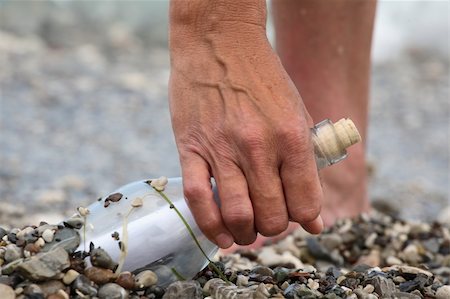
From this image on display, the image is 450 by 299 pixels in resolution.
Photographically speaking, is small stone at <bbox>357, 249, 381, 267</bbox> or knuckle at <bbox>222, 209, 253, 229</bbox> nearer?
knuckle at <bbox>222, 209, 253, 229</bbox>

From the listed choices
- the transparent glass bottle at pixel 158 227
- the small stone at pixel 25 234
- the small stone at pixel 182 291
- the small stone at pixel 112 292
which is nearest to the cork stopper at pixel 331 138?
the transparent glass bottle at pixel 158 227

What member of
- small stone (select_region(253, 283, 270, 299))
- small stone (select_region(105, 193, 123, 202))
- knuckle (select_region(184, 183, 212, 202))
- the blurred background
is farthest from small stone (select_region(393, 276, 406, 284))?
the blurred background

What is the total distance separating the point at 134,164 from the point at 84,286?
2643 mm

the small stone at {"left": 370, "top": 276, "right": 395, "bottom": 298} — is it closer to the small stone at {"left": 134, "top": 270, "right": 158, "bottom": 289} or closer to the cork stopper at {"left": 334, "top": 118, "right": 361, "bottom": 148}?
the cork stopper at {"left": 334, "top": 118, "right": 361, "bottom": 148}

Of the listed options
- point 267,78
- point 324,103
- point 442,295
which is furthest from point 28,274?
point 324,103

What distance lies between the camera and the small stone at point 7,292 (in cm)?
138

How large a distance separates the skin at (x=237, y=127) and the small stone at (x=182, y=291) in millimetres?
97

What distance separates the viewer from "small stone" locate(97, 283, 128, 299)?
4.67ft

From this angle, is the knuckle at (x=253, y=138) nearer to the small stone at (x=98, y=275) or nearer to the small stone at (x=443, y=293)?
the small stone at (x=98, y=275)

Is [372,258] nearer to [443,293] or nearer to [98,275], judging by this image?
[443,293]

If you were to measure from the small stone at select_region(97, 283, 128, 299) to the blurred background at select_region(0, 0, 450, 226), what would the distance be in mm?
1593

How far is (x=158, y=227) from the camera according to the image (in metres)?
1.56

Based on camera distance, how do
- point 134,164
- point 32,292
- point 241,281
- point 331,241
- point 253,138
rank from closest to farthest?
point 32,292
point 253,138
point 241,281
point 331,241
point 134,164

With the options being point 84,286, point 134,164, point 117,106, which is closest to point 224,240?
point 84,286
